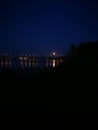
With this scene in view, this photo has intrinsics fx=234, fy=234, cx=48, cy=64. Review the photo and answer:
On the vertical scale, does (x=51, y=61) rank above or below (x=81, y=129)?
above

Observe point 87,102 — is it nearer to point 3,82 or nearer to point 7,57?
point 3,82

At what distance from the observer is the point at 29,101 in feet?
17.5

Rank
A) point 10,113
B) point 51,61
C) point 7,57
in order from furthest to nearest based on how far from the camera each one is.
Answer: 1. point 51,61
2. point 7,57
3. point 10,113

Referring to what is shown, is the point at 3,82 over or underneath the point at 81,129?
over

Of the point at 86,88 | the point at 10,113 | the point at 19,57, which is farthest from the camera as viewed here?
the point at 19,57

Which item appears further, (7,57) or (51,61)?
(51,61)

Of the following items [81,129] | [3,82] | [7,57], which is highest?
[7,57]

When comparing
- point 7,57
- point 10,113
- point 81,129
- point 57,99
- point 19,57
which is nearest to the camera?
point 81,129

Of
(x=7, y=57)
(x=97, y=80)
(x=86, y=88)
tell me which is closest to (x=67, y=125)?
(x=86, y=88)

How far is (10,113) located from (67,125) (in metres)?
1.18

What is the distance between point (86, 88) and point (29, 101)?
1803 millimetres

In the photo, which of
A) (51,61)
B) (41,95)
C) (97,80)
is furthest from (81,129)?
(51,61)

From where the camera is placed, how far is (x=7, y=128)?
3807 millimetres

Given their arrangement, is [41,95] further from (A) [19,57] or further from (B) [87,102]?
(A) [19,57]
